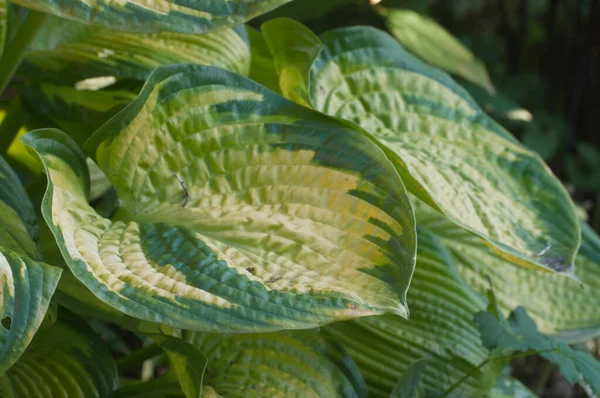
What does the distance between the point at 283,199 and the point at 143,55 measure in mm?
291

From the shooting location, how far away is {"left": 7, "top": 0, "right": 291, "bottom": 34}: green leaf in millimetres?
470

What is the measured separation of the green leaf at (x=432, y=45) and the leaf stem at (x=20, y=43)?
1028 mm

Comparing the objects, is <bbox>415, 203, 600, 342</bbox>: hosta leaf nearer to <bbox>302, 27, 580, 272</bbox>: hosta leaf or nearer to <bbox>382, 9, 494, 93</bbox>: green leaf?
<bbox>302, 27, 580, 272</bbox>: hosta leaf

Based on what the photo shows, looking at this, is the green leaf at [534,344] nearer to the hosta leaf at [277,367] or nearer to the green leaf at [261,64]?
the hosta leaf at [277,367]

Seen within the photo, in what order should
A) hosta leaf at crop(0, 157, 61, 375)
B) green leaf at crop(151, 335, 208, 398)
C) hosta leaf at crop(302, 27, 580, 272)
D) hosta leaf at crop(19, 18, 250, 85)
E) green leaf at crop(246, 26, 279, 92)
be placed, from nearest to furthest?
hosta leaf at crop(0, 157, 61, 375) < green leaf at crop(151, 335, 208, 398) < hosta leaf at crop(302, 27, 580, 272) < hosta leaf at crop(19, 18, 250, 85) < green leaf at crop(246, 26, 279, 92)

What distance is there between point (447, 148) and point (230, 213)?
0.29 meters

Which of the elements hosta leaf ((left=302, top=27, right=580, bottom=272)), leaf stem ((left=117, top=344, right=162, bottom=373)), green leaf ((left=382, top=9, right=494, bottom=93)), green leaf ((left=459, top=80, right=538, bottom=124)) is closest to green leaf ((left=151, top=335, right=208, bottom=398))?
leaf stem ((left=117, top=344, right=162, bottom=373))

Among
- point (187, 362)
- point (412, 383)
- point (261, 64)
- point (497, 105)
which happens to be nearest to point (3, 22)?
point (261, 64)

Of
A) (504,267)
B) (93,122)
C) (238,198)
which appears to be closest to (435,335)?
(504,267)

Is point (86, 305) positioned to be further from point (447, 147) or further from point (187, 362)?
point (447, 147)

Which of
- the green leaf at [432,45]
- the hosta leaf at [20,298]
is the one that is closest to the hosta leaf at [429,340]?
the hosta leaf at [20,298]

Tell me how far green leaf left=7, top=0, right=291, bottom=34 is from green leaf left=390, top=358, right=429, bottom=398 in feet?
1.22

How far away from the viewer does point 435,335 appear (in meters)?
0.76

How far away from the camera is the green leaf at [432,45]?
154 cm
